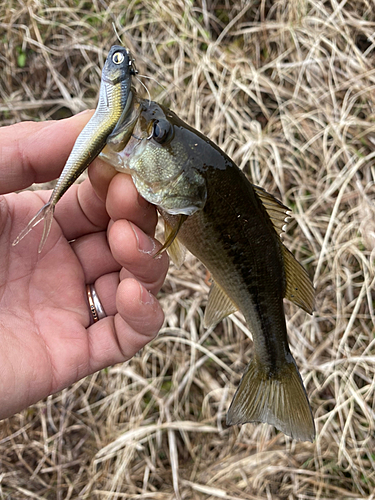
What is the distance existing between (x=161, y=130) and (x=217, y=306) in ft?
2.94

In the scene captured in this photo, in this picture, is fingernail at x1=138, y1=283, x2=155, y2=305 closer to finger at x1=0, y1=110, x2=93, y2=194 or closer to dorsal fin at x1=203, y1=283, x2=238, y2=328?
dorsal fin at x1=203, y1=283, x2=238, y2=328

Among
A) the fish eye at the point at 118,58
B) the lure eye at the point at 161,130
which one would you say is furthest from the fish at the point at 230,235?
the fish eye at the point at 118,58

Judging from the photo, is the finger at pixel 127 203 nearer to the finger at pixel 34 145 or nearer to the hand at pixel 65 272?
the hand at pixel 65 272

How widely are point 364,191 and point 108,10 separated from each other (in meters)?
2.80

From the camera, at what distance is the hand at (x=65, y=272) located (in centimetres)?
174

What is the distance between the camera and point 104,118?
149 cm

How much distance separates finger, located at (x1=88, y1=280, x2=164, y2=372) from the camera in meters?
1.85

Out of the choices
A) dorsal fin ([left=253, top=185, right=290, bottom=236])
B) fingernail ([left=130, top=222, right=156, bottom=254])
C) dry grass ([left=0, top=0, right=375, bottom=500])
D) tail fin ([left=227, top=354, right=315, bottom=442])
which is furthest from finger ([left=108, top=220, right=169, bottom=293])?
dry grass ([left=0, top=0, right=375, bottom=500])

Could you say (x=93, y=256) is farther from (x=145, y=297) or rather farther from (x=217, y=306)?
(x=217, y=306)

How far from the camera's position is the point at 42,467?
324 cm

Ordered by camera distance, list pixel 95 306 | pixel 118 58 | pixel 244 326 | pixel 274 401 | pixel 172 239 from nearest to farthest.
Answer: pixel 118 58, pixel 172 239, pixel 274 401, pixel 95 306, pixel 244 326

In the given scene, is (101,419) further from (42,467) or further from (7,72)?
(7,72)

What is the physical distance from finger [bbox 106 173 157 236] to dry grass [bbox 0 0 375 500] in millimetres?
1512

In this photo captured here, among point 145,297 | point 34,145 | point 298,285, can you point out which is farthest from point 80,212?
point 298,285
